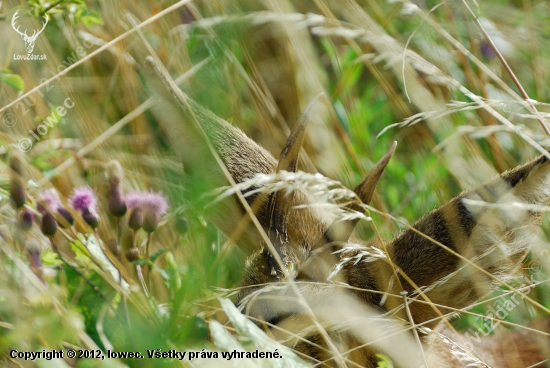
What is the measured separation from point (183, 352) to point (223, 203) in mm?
774

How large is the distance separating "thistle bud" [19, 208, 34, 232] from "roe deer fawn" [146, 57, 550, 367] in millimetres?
515

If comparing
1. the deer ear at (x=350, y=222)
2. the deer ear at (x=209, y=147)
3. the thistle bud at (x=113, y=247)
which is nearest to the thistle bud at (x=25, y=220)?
the thistle bud at (x=113, y=247)

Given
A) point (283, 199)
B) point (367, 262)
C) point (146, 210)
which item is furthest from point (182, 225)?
point (367, 262)

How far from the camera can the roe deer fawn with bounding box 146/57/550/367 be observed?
66.3 inches

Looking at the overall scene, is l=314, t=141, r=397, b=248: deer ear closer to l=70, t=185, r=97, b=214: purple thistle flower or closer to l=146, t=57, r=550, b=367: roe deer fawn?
l=146, t=57, r=550, b=367: roe deer fawn

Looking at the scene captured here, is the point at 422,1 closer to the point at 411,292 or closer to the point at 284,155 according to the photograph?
the point at 284,155

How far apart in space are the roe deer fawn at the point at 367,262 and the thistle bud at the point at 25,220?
515 millimetres

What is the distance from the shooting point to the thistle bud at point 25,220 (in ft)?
5.82

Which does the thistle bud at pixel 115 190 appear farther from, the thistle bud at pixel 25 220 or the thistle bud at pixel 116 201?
the thistle bud at pixel 25 220

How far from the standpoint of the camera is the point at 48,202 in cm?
189

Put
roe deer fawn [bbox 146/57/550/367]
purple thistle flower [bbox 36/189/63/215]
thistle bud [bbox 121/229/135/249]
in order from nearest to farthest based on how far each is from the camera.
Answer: roe deer fawn [bbox 146/57/550/367], purple thistle flower [bbox 36/189/63/215], thistle bud [bbox 121/229/135/249]

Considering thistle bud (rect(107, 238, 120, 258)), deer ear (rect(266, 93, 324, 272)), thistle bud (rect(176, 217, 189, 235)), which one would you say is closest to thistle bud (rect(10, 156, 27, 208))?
thistle bud (rect(107, 238, 120, 258))

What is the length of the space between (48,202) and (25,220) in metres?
0.12

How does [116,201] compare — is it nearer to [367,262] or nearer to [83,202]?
[83,202]
